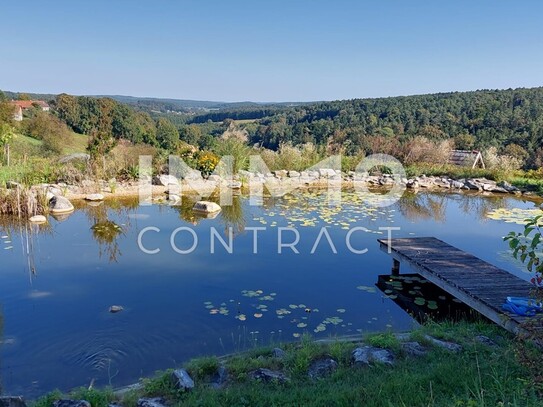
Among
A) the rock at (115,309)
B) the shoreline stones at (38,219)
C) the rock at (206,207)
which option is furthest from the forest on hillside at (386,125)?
the rock at (115,309)

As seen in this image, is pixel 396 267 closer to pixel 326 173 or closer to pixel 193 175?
pixel 193 175

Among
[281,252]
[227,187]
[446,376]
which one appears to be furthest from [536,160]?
[446,376]

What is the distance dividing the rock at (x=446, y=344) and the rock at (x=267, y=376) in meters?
1.17

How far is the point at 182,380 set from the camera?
260 cm

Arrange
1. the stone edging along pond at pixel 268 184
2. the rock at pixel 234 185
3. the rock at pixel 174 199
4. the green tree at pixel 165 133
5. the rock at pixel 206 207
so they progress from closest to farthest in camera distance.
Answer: the rock at pixel 206 207
the stone edging along pond at pixel 268 184
the rock at pixel 174 199
the rock at pixel 234 185
the green tree at pixel 165 133

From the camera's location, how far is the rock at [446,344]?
118 inches

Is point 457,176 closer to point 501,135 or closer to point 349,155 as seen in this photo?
point 349,155

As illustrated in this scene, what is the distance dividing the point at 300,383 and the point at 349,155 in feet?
41.3

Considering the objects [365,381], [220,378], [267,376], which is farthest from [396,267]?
[220,378]

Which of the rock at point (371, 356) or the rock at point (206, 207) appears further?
the rock at point (206, 207)

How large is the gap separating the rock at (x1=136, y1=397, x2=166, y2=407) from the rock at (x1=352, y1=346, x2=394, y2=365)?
1.26 metres

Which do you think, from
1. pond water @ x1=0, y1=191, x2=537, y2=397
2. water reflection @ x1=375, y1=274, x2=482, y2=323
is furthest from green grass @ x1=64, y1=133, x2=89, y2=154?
water reflection @ x1=375, y1=274, x2=482, y2=323

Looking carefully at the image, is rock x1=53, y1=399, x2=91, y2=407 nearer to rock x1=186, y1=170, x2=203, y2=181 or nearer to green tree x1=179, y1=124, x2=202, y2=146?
rock x1=186, y1=170, x2=203, y2=181

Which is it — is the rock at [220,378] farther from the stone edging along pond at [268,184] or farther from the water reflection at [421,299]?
the stone edging along pond at [268,184]
